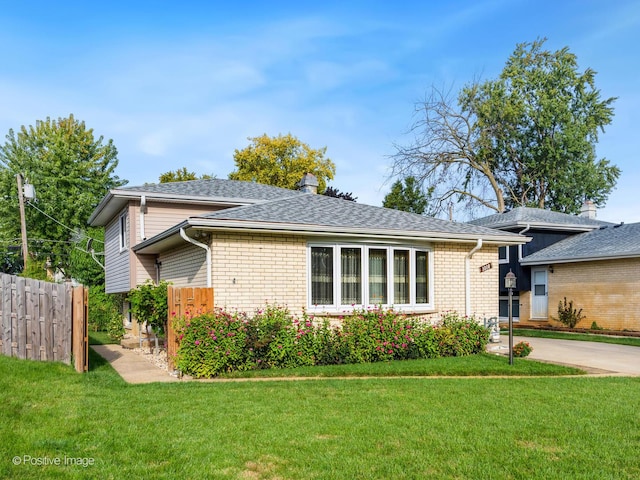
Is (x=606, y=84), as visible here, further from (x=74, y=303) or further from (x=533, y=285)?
(x=74, y=303)

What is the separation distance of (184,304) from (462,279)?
6.78 metres

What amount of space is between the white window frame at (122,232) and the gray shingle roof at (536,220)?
16.7 meters

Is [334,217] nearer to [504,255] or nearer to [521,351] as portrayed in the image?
[521,351]

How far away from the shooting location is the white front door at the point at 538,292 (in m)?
22.9

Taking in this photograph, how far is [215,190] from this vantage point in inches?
669

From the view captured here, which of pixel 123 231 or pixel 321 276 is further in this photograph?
pixel 123 231

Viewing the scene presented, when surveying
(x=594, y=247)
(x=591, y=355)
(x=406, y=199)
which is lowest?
(x=591, y=355)

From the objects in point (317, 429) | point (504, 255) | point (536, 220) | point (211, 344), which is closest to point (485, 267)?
point (211, 344)

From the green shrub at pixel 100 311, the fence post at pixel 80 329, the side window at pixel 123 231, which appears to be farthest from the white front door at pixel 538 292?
the fence post at pixel 80 329

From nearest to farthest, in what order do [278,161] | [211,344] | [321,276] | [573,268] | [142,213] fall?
[211,344] → [321,276] → [142,213] → [573,268] → [278,161]

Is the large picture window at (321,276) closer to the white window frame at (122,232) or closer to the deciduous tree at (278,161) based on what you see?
the white window frame at (122,232)

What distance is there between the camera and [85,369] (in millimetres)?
9305

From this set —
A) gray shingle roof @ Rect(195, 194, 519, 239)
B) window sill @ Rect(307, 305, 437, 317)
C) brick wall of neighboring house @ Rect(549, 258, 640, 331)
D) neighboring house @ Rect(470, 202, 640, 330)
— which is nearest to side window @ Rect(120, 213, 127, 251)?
gray shingle roof @ Rect(195, 194, 519, 239)

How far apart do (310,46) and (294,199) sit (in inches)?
177
